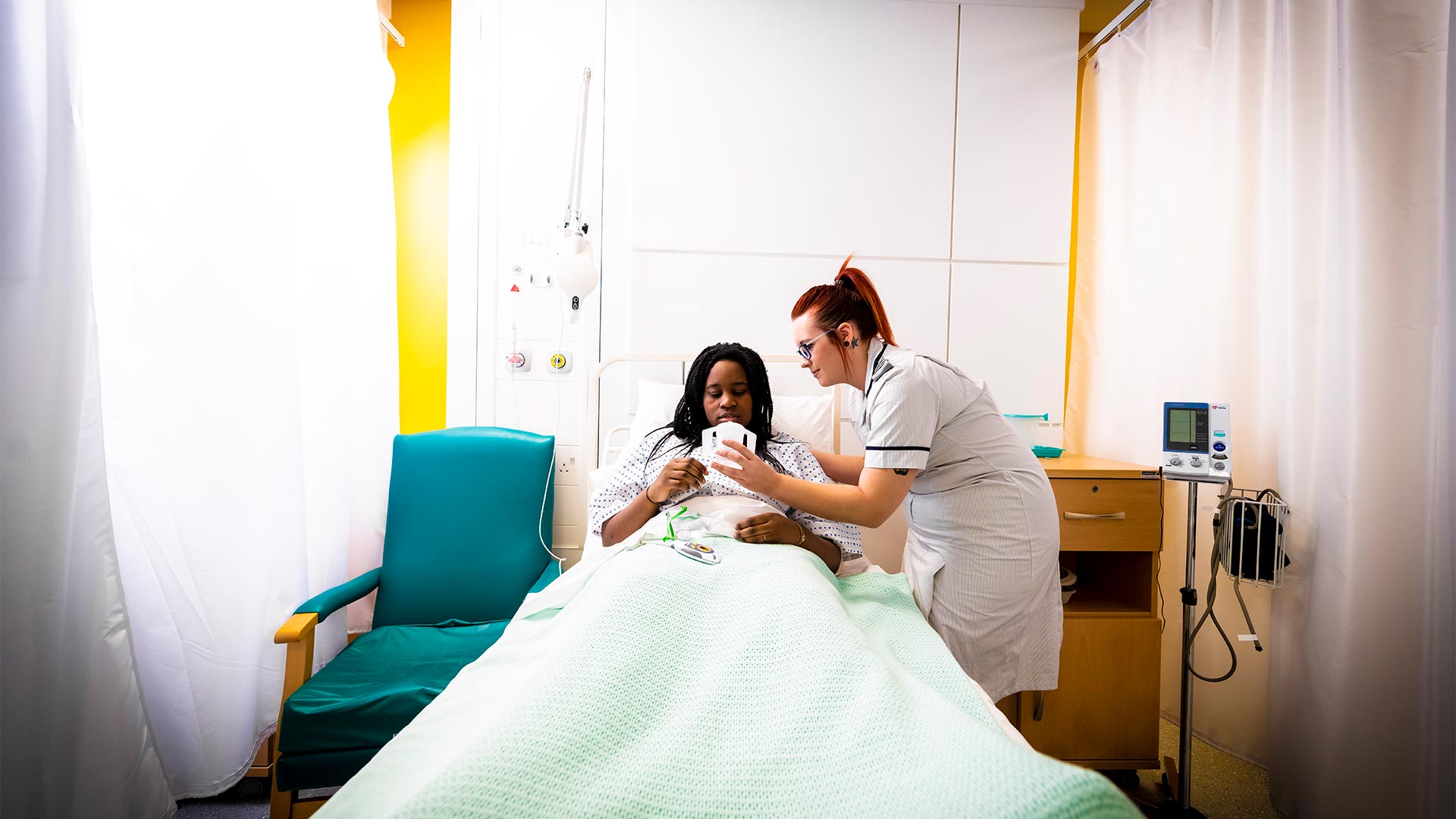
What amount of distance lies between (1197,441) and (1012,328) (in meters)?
0.83

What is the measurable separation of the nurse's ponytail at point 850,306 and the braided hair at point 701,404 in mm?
354

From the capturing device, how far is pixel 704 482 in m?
1.56

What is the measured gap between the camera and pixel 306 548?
65.6 inches

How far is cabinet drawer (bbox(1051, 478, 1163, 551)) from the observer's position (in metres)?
1.84

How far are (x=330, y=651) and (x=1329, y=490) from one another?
2.73 metres

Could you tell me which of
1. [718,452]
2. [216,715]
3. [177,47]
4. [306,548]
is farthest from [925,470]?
[177,47]

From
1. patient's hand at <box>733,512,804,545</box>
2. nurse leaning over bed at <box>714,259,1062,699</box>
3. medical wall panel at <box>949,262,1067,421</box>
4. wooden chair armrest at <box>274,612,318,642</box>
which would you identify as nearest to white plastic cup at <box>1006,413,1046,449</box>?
medical wall panel at <box>949,262,1067,421</box>

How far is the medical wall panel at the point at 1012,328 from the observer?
2.34 meters

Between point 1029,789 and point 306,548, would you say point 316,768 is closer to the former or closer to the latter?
point 306,548

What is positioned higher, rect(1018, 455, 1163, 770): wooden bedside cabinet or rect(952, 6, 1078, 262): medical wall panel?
rect(952, 6, 1078, 262): medical wall panel

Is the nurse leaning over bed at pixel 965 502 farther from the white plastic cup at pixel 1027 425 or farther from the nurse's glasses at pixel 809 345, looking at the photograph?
the white plastic cup at pixel 1027 425

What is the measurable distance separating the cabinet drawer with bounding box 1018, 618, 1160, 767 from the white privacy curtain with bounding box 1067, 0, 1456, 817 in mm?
293

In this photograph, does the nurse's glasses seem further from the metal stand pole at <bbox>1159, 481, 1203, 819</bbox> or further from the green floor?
the green floor

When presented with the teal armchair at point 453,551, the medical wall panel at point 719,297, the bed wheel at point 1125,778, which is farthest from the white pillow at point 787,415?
the bed wheel at point 1125,778
